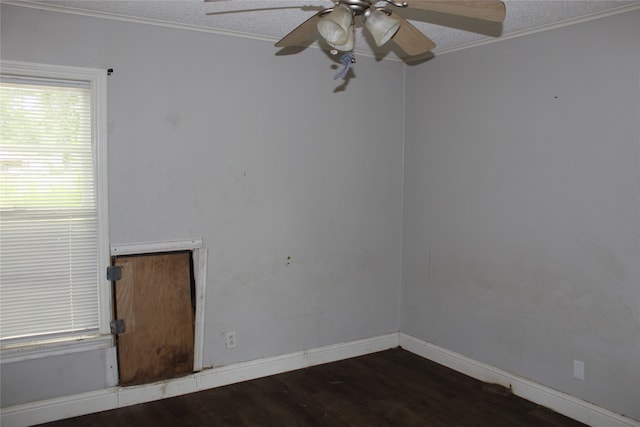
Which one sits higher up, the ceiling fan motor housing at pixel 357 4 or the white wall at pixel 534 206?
the ceiling fan motor housing at pixel 357 4

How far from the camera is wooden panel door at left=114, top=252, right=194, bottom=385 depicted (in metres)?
3.14

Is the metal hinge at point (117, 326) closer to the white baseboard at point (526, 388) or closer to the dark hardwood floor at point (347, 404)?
the dark hardwood floor at point (347, 404)

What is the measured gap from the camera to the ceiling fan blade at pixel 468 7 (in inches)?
75.2

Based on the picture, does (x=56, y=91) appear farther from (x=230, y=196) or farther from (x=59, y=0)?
(x=230, y=196)

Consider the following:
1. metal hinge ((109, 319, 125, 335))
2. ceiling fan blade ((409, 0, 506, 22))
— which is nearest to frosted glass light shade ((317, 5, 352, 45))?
ceiling fan blade ((409, 0, 506, 22))

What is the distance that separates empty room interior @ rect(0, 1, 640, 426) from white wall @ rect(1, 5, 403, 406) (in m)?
0.01

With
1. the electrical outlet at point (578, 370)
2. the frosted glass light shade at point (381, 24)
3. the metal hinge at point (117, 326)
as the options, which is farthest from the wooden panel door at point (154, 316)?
the electrical outlet at point (578, 370)

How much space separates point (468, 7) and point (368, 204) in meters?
2.23

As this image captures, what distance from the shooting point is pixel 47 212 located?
292cm

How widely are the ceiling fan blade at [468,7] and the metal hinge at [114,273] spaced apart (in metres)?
2.23

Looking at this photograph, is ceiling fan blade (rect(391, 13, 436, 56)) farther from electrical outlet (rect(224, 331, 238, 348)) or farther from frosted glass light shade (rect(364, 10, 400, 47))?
electrical outlet (rect(224, 331, 238, 348))

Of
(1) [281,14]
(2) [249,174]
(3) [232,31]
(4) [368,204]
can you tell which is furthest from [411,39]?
(4) [368,204]

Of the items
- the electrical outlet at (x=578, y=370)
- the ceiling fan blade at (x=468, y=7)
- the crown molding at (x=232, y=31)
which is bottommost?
the electrical outlet at (x=578, y=370)

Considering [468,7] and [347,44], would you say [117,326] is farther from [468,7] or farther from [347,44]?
[468,7]
